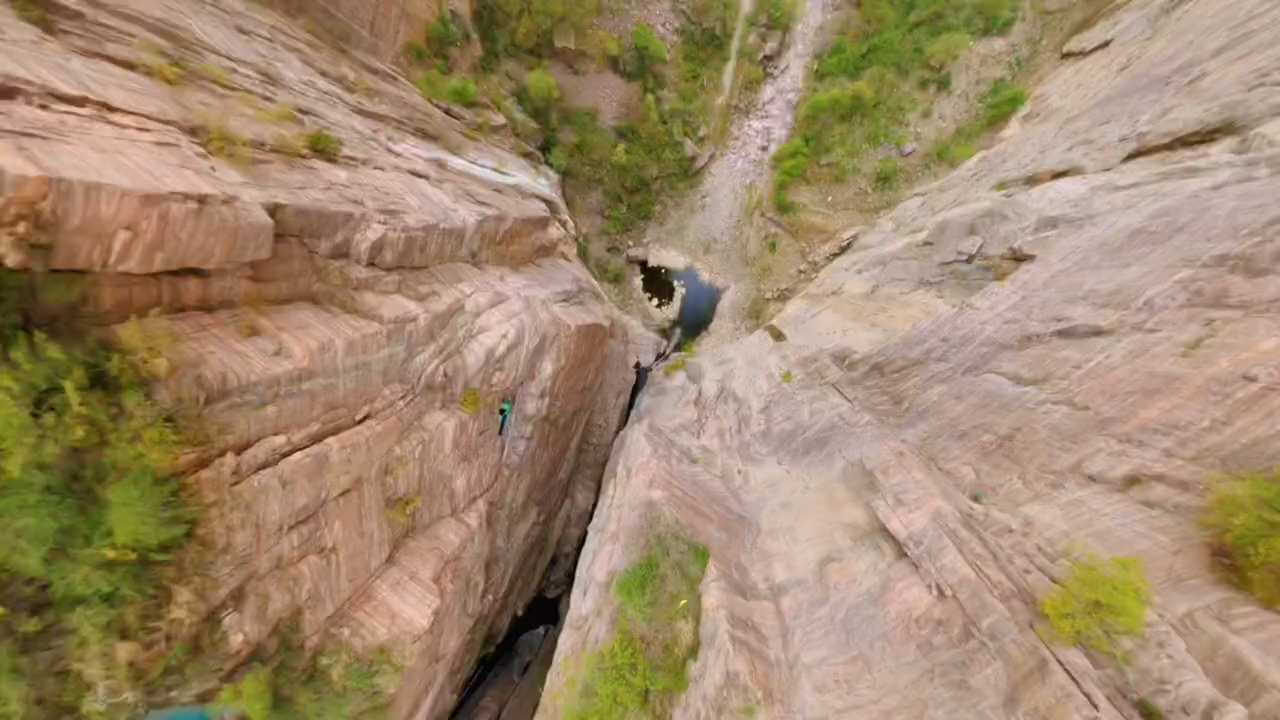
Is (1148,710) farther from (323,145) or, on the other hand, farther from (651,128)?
(651,128)

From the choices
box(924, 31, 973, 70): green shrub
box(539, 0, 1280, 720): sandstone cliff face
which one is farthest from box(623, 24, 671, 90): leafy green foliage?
box(539, 0, 1280, 720): sandstone cliff face

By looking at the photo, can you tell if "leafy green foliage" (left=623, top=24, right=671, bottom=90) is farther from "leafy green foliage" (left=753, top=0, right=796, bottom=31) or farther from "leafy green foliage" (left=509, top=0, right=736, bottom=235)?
"leafy green foliage" (left=753, top=0, right=796, bottom=31)

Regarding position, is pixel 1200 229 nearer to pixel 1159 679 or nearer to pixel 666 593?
pixel 1159 679

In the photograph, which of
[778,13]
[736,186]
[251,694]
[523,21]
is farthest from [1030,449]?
[778,13]

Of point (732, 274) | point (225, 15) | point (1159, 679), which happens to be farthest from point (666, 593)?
point (732, 274)

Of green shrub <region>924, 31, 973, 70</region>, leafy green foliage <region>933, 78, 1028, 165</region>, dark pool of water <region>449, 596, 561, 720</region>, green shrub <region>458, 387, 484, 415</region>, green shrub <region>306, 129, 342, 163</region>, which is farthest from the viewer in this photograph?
green shrub <region>924, 31, 973, 70</region>
